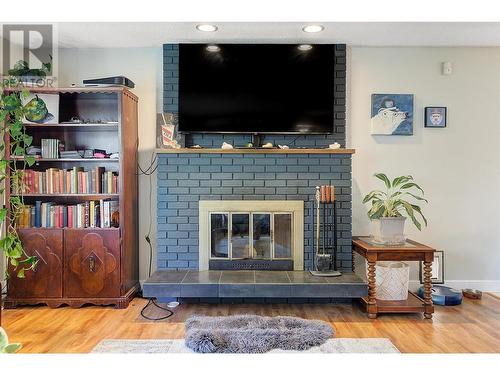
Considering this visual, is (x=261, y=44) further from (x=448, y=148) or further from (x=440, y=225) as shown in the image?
(x=440, y=225)

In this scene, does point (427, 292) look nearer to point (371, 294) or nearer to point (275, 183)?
point (371, 294)

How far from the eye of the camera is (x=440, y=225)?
152 inches

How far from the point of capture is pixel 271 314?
322 cm

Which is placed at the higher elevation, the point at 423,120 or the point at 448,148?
the point at 423,120

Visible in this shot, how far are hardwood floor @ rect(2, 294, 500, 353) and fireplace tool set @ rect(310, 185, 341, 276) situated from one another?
0.34 meters

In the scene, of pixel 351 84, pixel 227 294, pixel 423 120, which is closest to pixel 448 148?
pixel 423 120

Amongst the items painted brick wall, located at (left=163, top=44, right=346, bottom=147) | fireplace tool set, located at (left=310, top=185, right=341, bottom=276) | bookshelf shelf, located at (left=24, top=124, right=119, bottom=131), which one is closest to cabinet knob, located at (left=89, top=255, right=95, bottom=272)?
bookshelf shelf, located at (left=24, top=124, right=119, bottom=131)

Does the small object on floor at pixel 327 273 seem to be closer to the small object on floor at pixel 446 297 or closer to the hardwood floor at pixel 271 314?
the hardwood floor at pixel 271 314

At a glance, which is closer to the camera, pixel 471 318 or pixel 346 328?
pixel 346 328

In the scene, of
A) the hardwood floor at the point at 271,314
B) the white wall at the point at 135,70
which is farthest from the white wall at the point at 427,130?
the hardwood floor at the point at 271,314

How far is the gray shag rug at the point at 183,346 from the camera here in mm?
2471
